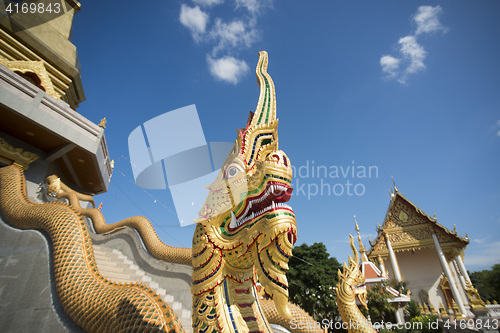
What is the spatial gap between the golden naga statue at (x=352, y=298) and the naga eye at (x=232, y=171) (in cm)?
325

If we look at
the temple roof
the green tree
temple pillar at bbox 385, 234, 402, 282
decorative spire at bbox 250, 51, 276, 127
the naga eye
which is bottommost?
the naga eye

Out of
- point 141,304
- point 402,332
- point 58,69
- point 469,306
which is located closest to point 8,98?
point 58,69

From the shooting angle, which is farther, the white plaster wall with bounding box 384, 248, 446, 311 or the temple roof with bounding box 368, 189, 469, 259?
the white plaster wall with bounding box 384, 248, 446, 311

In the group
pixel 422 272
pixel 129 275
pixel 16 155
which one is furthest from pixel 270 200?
pixel 422 272

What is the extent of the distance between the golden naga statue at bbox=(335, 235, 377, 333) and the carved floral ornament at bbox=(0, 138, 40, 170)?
383 inches

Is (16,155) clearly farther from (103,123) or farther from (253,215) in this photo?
(253,215)

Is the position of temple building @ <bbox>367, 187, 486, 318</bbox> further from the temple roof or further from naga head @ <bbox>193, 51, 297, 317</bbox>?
naga head @ <bbox>193, 51, 297, 317</bbox>

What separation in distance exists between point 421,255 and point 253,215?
75.6ft

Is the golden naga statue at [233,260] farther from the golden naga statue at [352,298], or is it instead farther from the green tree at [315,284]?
the green tree at [315,284]

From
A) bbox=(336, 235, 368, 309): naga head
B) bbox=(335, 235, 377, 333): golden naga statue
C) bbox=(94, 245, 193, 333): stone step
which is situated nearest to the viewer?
bbox=(335, 235, 377, 333): golden naga statue

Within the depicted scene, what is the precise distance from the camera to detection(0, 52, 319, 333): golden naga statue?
1886 mm

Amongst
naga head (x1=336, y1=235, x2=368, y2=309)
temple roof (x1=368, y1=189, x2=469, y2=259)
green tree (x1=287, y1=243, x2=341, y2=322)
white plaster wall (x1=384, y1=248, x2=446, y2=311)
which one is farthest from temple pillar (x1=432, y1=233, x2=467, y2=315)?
naga head (x1=336, y1=235, x2=368, y2=309)

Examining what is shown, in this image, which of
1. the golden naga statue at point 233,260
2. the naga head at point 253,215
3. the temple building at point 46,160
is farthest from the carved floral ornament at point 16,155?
the naga head at point 253,215

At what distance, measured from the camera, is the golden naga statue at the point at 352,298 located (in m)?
3.74
